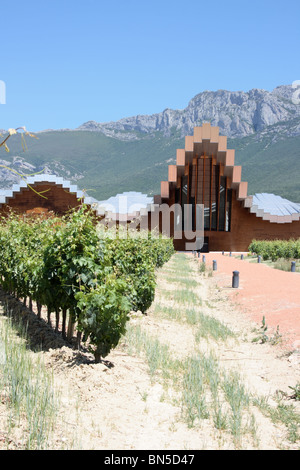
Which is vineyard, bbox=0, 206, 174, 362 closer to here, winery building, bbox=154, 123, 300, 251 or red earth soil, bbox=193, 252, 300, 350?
red earth soil, bbox=193, 252, 300, 350

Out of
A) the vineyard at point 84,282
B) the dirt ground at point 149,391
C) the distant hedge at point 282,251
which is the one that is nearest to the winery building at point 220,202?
the distant hedge at point 282,251

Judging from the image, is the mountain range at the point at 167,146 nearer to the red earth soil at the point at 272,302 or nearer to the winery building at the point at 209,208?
the winery building at the point at 209,208

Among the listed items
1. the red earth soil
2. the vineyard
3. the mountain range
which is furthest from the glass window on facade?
the mountain range

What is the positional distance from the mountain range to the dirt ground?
8004 cm

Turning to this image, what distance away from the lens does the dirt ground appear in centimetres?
339

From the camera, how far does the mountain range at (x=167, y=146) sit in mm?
108250

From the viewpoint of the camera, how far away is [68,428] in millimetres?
3350

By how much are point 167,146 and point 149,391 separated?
154 m

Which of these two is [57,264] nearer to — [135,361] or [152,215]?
[135,361]

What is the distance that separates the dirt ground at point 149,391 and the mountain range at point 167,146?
263ft
